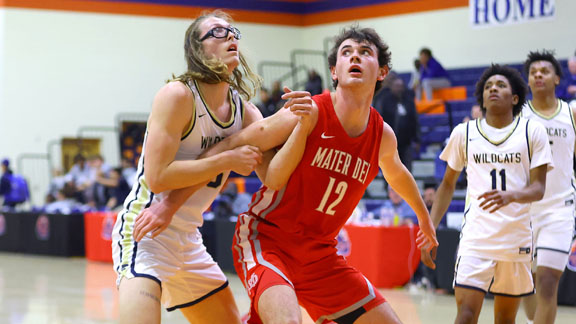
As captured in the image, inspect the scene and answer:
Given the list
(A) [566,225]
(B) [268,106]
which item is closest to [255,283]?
(A) [566,225]

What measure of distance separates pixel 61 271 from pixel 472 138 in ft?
26.8

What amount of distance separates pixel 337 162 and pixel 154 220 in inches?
34.6

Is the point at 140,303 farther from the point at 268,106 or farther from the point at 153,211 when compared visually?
the point at 268,106

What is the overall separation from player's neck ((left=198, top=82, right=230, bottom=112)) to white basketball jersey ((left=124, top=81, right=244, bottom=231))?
0.04 m

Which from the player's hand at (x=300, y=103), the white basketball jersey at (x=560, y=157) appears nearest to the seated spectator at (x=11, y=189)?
the white basketball jersey at (x=560, y=157)

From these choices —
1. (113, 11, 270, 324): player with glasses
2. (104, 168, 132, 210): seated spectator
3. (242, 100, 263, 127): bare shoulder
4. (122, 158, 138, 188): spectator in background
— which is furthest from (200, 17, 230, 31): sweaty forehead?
(122, 158, 138, 188): spectator in background

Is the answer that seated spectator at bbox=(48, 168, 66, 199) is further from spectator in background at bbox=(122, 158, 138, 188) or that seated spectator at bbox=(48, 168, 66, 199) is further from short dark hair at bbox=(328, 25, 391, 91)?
short dark hair at bbox=(328, 25, 391, 91)

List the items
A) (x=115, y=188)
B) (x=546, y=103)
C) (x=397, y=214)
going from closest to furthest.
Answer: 1. (x=546, y=103)
2. (x=397, y=214)
3. (x=115, y=188)

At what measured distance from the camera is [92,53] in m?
19.2

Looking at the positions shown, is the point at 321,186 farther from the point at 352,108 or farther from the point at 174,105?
the point at 174,105

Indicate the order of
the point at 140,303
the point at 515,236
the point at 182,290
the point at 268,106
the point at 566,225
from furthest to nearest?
the point at 268,106 → the point at 566,225 → the point at 515,236 → the point at 182,290 → the point at 140,303

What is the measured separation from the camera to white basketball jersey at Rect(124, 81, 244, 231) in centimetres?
383

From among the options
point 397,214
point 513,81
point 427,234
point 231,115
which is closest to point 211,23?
point 231,115

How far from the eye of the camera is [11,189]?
16312 millimetres
